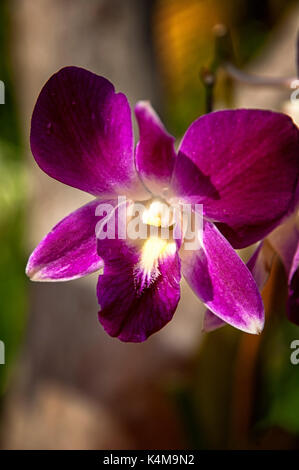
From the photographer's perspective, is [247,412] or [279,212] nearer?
[279,212]

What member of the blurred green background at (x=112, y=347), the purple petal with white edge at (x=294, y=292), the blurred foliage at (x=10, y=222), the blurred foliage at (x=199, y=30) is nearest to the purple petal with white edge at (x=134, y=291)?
the purple petal with white edge at (x=294, y=292)

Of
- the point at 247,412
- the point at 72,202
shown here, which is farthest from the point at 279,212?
the point at 72,202

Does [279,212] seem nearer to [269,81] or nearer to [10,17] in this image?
[269,81]

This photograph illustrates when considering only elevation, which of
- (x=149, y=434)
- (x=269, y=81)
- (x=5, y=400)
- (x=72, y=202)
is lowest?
(x=5, y=400)

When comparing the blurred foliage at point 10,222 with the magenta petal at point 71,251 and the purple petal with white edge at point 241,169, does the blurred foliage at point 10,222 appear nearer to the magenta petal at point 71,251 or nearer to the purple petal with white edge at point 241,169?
the magenta petal at point 71,251

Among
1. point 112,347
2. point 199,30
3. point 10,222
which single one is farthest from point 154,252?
point 199,30

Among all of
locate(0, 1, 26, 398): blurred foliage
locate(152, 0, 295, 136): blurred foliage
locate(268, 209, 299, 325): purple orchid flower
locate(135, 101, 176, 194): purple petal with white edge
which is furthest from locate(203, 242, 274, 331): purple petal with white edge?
locate(152, 0, 295, 136): blurred foliage

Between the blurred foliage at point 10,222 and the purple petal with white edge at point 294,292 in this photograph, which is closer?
the purple petal with white edge at point 294,292
